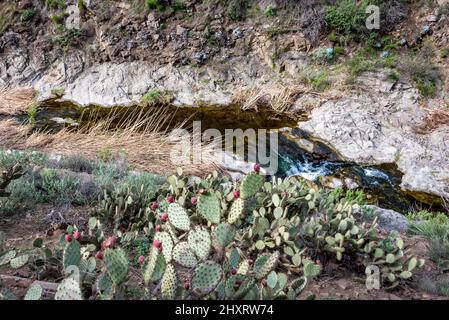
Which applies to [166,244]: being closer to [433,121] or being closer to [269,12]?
[433,121]

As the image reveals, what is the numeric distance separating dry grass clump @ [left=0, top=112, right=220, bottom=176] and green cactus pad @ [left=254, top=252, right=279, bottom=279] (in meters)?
3.90

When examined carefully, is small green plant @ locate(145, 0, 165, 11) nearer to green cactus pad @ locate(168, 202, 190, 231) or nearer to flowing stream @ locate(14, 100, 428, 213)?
flowing stream @ locate(14, 100, 428, 213)

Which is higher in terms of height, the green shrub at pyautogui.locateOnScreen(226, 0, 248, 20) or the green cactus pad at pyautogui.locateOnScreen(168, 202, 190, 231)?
the green shrub at pyautogui.locateOnScreen(226, 0, 248, 20)

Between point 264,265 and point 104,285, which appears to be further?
point 264,265

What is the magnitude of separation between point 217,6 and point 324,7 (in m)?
2.50

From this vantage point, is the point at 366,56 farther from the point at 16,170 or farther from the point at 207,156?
the point at 16,170

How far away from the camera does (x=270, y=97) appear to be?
27.4ft

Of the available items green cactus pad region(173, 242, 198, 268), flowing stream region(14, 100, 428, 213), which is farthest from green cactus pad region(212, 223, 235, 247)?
flowing stream region(14, 100, 428, 213)

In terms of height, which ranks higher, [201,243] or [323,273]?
[201,243]

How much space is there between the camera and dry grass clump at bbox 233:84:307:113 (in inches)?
322

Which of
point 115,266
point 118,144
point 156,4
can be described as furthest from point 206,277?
point 156,4

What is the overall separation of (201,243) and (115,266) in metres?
0.45
